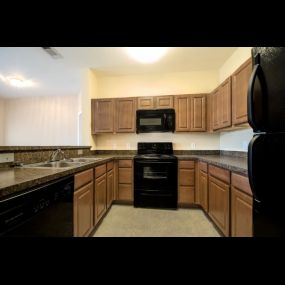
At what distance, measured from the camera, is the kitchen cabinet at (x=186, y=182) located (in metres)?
2.87

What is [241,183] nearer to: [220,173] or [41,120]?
[220,173]

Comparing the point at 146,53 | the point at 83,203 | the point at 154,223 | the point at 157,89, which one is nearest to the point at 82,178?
the point at 83,203

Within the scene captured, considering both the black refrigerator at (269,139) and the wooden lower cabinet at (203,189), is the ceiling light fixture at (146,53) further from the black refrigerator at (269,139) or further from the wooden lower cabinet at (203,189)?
the wooden lower cabinet at (203,189)

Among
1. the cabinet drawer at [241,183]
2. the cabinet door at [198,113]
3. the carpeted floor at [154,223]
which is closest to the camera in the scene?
the cabinet drawer at [241,183]

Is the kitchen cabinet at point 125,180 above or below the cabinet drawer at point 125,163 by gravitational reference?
below

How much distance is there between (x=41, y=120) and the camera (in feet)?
17.5

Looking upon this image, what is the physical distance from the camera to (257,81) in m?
1.02

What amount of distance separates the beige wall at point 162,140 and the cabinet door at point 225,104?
33.6 inches

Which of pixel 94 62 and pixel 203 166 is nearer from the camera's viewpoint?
pixel 203 166

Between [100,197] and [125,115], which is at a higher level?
[125,115]

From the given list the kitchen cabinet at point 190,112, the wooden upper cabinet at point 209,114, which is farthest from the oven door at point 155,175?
the wooden upper cabinet at point 209,114

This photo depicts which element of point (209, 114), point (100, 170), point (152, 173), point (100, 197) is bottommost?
point (100, 197)

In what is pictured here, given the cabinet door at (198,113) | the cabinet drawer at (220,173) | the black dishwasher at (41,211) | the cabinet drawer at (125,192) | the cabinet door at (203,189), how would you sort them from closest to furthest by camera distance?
the black dishwasher at (41,211) < the cabinet drawer at (220,173) < the cabinet door at (203,189) < the cabinet drawer at (125,192) < the cabinet door at (198,113)

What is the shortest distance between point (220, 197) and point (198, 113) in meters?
1.65
